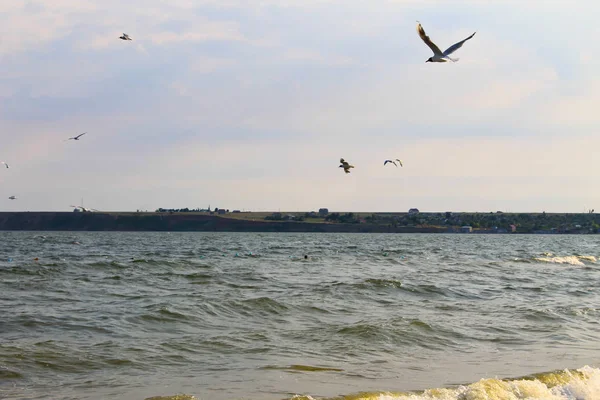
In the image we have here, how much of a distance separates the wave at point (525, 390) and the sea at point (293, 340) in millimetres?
→ 29

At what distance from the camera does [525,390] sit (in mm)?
12594

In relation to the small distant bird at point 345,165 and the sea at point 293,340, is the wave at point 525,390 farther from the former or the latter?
Answer: the small distant bird at point 345,165

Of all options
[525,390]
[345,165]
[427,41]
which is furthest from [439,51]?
[345,165]

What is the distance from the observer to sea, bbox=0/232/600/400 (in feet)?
41.0

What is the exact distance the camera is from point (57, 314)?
19516mm

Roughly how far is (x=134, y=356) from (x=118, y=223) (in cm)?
18255

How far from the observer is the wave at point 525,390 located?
11.9 metres

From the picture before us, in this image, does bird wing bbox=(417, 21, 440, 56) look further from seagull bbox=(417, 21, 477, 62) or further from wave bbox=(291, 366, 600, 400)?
wave bbox=(291, 366, 600, 400)

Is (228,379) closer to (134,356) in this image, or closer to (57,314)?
(134,356)

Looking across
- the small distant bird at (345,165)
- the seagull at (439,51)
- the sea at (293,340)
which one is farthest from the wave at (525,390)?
the small distant bird at (345,165)

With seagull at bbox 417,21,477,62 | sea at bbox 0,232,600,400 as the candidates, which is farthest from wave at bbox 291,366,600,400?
seagull at bbox 417,21,477,62

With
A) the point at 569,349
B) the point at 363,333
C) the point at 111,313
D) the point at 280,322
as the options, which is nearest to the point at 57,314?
the point at 111,313

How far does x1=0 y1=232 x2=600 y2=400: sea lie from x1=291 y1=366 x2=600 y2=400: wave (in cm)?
3

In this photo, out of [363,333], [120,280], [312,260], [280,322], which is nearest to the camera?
[363,333]
